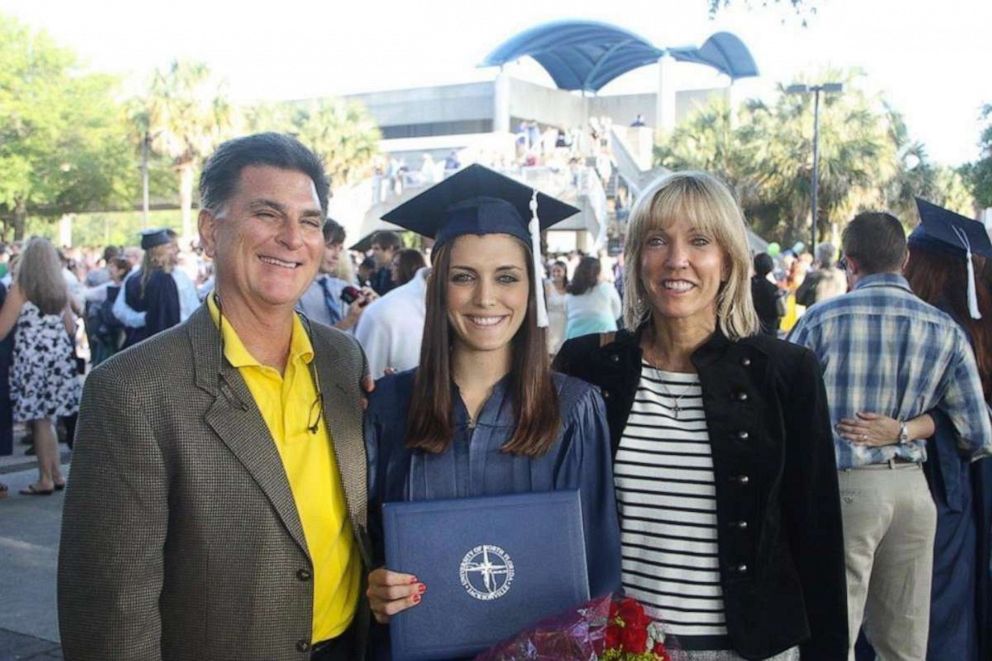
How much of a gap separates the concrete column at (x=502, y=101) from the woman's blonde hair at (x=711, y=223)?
54679 mm

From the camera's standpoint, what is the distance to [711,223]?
8.14 ft

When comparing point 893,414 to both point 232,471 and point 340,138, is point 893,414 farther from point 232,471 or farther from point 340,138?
point 340,138

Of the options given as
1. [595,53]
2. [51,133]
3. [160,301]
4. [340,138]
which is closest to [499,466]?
[160,301]

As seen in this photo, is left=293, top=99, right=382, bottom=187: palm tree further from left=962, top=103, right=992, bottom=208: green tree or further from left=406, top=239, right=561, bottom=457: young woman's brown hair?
left=406, top=239, right=561, bottom=457: young woman's brown hair

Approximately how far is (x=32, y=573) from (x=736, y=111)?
110 feet

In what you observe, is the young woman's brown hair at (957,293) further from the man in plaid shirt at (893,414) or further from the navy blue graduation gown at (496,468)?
the navy blue graduation gown at (496,468)

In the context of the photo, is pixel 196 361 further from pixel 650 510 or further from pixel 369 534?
pixel 650 510

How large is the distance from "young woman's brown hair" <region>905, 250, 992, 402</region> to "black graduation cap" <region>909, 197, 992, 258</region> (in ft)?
0.17

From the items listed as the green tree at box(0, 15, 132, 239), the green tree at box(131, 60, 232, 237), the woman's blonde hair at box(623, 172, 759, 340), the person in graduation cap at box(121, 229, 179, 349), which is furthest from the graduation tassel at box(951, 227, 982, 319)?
the green tree at box(0, 15, 132, 239)

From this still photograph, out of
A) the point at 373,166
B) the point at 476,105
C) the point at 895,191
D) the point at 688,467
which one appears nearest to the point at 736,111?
the point at 895,191

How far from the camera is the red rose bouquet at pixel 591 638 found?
1.88 m

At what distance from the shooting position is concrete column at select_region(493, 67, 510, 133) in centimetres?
5625

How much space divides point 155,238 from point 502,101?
49916 millimetres

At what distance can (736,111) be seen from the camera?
117ft
